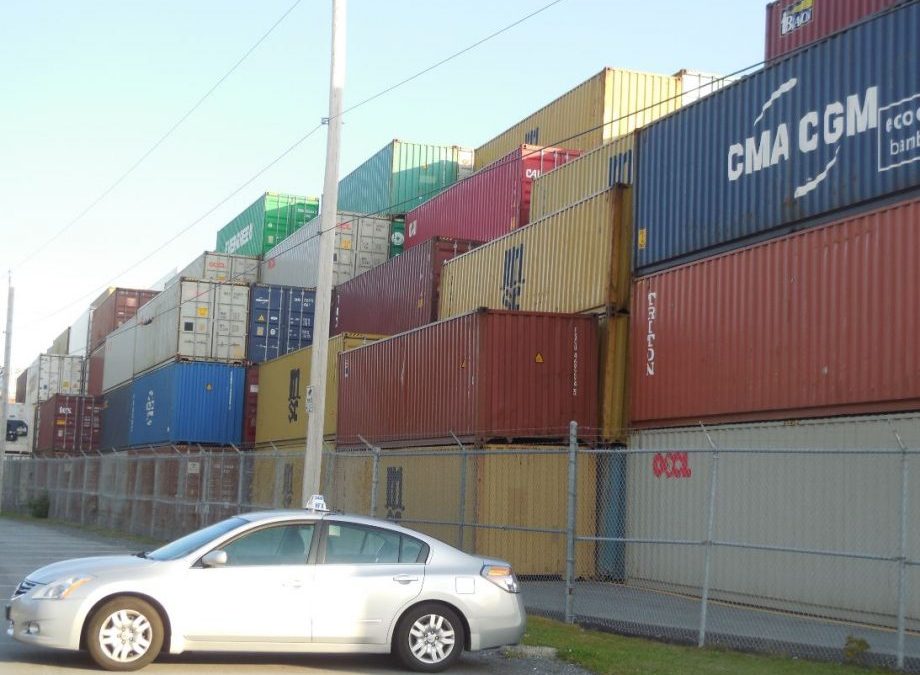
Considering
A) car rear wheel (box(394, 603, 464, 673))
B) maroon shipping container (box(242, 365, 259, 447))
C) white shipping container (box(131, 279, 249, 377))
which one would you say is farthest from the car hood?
white shipping container (box(131, 279, 249, 377))

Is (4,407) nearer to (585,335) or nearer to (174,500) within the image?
(174,500)

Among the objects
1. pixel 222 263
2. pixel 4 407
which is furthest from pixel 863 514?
pixel 4 407

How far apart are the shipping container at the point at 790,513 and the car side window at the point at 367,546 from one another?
3343 millimetres

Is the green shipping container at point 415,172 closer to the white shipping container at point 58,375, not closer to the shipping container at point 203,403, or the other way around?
the shipping container at point 203,403

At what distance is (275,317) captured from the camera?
34.4 metres

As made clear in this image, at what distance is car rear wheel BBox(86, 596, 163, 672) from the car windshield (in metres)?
0.55

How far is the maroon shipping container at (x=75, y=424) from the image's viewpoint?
46.9 m

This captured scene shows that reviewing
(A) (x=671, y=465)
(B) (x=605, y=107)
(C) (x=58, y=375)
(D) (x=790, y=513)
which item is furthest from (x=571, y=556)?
(C) (x=58, y=375)

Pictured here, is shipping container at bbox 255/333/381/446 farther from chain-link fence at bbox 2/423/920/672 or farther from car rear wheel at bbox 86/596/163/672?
car rear wheel at bbox 86/596/163/672

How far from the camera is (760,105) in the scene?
51.4ft

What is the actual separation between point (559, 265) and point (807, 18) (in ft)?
18.2

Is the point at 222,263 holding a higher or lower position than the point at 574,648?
higher

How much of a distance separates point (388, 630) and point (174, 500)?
18.5 metres

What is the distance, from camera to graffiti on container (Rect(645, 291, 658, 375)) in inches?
684
